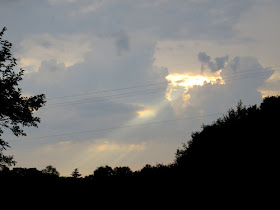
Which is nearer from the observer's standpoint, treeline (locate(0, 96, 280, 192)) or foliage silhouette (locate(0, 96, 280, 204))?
foliage silhouette (locate(0, 96, 280, 204))

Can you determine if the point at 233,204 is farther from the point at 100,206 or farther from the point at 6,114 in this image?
the point at 6,114

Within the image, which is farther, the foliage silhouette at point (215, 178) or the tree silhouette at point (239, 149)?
the tree silhouette at point (239, 149)

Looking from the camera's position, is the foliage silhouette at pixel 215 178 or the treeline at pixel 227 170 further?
the treeline at pixel 227 170

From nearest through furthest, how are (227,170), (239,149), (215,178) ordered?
1. (215,178)
2. (227,170)
3. (239,149)

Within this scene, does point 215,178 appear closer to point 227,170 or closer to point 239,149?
point 227,170

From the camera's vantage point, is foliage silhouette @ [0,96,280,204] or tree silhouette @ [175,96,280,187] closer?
foliage silhouette @ [0,96,280,204]

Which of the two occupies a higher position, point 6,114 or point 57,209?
point 6,114

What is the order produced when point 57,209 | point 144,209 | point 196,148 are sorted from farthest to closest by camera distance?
point 196,148 < point 57,209 < point 144,209

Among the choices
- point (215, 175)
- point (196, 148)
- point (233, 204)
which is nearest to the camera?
point (233, 204)

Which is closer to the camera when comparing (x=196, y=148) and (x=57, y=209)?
(x=57, y=209)

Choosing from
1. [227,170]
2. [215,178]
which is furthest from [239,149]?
[215,178]

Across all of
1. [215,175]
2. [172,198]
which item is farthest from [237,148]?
[172,198]

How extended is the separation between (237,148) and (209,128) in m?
24.5

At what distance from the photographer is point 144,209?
2820cm
